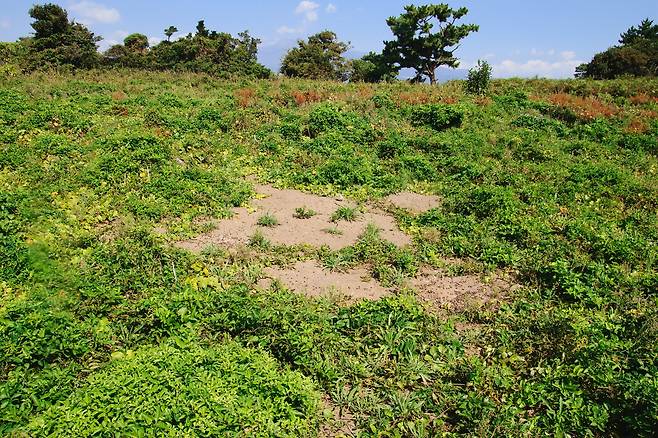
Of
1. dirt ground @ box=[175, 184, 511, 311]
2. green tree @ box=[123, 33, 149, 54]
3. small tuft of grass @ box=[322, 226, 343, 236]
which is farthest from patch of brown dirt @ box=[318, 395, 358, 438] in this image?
green tree @ box=[123, 33, 149, 54]

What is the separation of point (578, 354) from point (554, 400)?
0.91m

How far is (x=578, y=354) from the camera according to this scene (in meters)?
5.63

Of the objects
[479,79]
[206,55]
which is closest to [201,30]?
[206,55]

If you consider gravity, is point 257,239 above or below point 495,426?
above

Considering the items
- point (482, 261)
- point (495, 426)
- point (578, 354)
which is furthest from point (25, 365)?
point (482, 261)

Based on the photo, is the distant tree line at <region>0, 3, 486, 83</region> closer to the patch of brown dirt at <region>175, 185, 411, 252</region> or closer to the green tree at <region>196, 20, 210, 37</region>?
the green tree at <region>196, 20, 210, 37</region>

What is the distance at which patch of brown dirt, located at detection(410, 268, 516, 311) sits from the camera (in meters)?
7.38

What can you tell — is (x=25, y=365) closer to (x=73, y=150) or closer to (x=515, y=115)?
(x=73, y=150)

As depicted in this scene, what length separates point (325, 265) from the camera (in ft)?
27.6

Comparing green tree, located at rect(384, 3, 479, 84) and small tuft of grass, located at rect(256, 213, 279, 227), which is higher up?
green tree, located at rect(384, 3, 479, 84)

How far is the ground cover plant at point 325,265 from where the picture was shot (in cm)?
481

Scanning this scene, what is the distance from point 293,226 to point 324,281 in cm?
239

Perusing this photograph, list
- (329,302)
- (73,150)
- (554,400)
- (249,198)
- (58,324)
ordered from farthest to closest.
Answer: (73,150) → (249,198) → (329,302) → (58,324) → (554,400)

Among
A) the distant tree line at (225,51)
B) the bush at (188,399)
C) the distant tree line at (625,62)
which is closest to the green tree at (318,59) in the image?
the distant tree line at (225,51)
